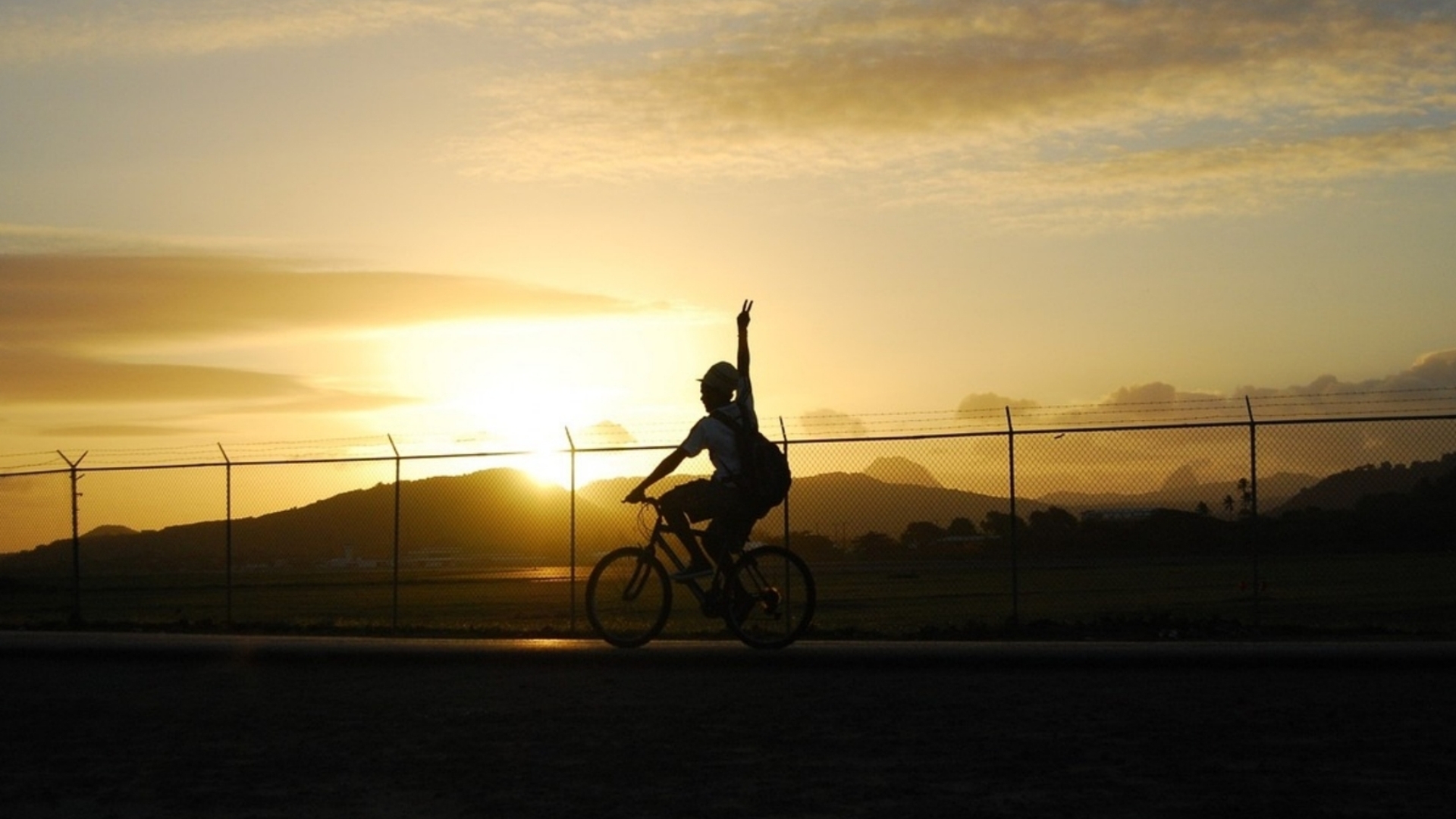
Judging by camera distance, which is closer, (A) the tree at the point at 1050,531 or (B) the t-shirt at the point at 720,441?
(B) the t-shirt at the point at 720,441

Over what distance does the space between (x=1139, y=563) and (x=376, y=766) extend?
5900 centimetres

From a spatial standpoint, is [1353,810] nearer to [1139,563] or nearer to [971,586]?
[971,586]

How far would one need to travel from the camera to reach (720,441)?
39.8 ft

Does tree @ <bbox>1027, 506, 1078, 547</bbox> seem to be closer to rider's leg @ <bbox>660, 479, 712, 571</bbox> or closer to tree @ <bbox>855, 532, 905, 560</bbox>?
tree @ <bbox>855, 532, 905, 560</bbox>

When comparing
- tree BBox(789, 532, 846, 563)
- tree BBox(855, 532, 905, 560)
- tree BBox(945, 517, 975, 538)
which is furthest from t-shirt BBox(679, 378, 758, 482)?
tree BBox(855, 532, 905, 560)

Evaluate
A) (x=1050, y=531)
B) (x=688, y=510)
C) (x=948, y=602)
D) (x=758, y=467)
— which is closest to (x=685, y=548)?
(x=688, y=510)

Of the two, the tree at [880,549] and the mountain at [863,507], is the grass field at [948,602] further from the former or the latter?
the tree at [880,549]

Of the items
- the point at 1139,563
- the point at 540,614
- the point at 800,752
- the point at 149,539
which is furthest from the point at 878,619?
the point at 149,539

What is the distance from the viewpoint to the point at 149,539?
543ft

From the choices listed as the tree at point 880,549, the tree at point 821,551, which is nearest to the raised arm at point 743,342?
the tree at point 821,551

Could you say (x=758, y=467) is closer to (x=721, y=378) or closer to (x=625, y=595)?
(x=721, y=378)

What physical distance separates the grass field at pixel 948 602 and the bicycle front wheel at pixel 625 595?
4.62 meters

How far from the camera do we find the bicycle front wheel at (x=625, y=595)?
41.8 feet

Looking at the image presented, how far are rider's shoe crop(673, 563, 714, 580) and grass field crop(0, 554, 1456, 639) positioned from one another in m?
5.43
